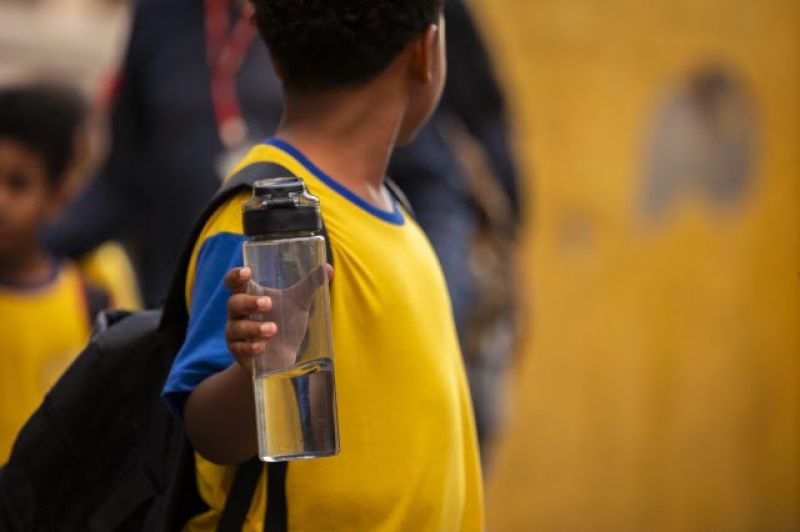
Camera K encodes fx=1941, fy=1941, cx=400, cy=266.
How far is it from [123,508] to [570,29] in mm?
5457

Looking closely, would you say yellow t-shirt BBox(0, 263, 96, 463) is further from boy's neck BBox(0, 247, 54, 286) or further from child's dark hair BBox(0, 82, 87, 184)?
child's dark hair BBox(0, 82, 87, 184)

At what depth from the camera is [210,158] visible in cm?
483

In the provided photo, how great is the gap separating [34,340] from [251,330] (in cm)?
205

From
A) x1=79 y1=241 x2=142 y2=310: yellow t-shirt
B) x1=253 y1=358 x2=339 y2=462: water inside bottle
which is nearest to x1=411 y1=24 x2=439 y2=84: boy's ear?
x1=253 y1=358 x2=339 y2=462: water inside bottle

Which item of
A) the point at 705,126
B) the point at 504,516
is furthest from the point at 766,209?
the point at 504,516

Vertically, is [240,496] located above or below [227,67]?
below

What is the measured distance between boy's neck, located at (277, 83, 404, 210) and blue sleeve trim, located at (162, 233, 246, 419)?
24 centimetres

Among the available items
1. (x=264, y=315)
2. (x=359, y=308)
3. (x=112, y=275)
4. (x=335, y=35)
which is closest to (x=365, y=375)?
(x=359, y=308)

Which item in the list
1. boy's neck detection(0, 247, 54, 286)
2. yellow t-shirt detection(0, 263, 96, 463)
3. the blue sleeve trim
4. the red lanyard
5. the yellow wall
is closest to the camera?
the blue sleeve trim

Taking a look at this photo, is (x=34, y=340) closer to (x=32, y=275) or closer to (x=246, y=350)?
(x=32, y=275)

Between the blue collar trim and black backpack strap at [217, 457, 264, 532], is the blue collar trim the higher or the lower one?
the higher one

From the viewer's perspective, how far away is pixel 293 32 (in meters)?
2.64

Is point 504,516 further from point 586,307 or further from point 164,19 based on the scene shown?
point 164,19

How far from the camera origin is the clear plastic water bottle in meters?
2.31
